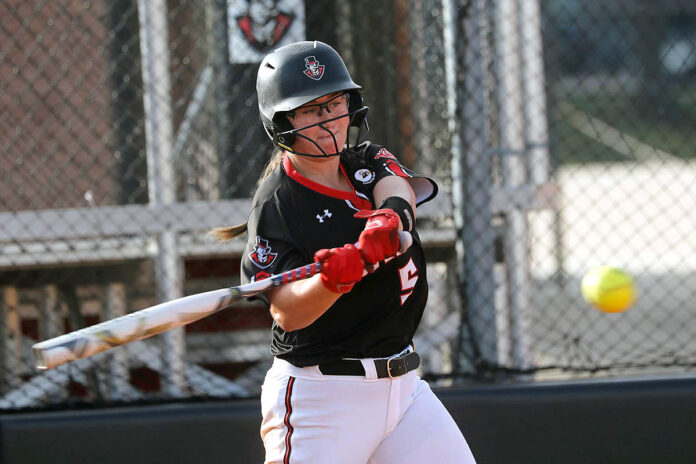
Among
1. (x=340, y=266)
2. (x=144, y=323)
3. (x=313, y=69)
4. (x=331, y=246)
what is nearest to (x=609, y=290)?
(x=331, y=246)

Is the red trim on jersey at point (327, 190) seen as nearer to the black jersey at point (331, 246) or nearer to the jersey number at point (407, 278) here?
the black jersey at point (331, 246)

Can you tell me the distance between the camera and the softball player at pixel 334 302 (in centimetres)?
243

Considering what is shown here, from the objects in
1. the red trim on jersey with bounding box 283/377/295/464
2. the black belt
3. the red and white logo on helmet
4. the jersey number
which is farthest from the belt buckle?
the red and white logo on helmet

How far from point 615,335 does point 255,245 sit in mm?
5689

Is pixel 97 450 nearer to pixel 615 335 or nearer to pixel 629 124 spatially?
pixel 615 335

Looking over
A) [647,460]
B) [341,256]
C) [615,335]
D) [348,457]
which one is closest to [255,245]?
[341,256]

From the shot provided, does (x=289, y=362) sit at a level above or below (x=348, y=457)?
above

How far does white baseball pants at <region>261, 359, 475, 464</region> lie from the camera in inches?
96.9

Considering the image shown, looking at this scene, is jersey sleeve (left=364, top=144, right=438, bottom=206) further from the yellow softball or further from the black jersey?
the yellow softball

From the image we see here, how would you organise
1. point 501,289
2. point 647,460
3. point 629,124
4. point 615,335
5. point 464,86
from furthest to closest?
1. point 629,124
2. point 615,335
3. point 501,289
4. point 464,86
5. point 647,460

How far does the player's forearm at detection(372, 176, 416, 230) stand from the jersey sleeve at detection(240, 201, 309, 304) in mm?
276

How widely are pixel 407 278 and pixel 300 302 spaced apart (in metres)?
0.37

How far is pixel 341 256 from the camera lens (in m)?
Result: 2.15

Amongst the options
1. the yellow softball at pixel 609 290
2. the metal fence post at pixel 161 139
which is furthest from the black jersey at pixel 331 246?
the yellow softball at pixel 609 290
